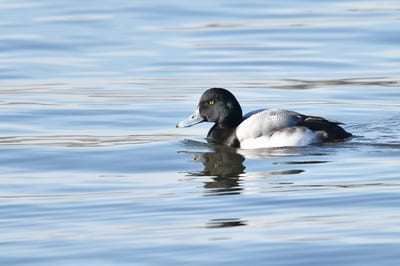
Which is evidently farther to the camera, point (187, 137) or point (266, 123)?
point (187, 137)

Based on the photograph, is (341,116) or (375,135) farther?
(341,116)

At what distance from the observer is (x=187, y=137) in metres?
13.1

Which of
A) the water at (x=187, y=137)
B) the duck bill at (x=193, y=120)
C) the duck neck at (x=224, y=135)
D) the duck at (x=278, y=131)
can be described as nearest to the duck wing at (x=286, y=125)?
the duck at (x=278, y=131)

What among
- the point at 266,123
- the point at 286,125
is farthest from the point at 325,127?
the point at 266,123

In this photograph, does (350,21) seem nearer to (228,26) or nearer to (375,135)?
(228,26)

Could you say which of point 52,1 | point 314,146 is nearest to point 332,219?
point 314,146

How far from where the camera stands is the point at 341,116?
46.1 feet

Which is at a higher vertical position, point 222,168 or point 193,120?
point 193,120

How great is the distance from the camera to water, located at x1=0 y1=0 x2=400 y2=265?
7957 millimetres

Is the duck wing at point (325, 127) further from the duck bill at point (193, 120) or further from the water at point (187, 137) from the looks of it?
the duck bill at point (193, 120)

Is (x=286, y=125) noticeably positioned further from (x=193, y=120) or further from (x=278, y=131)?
(x=193, y=120)

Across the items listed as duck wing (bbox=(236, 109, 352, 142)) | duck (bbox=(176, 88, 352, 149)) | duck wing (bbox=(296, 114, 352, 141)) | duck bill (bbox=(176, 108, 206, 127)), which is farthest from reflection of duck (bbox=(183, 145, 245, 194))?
duck wing (bbox=(296, 114, 352, 141))

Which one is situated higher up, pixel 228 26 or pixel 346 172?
Result: pixel 228 26

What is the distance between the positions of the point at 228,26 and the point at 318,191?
12.0m
